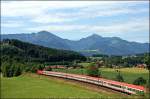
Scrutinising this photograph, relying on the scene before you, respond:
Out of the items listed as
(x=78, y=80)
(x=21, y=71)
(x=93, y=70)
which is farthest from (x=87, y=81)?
(x=21, y=71)

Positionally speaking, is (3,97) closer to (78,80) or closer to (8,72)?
(78,80)

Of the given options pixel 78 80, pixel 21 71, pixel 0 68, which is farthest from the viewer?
pixel 0 68

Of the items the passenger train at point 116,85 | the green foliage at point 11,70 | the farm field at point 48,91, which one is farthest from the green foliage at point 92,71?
the green foliage at point 11,70

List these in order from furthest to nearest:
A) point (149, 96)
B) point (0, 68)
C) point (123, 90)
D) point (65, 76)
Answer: point (0, 68) → point (65, 76) → point (123, 90) → point (149, 96)

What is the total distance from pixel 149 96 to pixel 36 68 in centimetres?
11246

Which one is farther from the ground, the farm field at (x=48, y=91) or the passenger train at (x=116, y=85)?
the passenger train at (x=116, y=85)

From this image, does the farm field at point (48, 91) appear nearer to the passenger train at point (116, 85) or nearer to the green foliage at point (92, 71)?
the passenger train at point (116, 85)

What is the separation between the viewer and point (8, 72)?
143m

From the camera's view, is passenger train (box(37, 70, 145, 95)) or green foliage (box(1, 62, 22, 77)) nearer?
passenger train (box(37, 70, 145, 95))

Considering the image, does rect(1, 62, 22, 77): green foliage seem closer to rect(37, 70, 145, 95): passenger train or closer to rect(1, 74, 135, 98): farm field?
rect(37, 70, 145, 95): passenger train

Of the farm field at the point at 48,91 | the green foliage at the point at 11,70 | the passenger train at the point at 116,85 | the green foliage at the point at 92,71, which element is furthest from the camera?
the green foliage at the point at 11,70

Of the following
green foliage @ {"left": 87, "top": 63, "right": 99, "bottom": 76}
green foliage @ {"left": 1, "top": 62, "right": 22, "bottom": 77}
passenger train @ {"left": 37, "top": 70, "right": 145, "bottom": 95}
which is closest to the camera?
passenger train @ {"left": 37, "top": 70, "right": 145, "bottom": 95}

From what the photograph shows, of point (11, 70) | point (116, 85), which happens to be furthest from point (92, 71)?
point (116, 85)

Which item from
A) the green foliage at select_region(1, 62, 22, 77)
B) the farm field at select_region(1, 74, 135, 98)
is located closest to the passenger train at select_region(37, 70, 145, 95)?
the farm field at select_region(1, 74, 135, 98)
